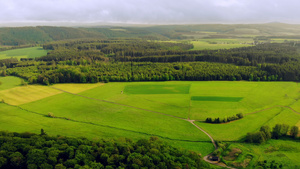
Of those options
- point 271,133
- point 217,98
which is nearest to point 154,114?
point 217,98

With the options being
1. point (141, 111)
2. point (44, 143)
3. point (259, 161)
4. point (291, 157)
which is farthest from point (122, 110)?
point (291, 157)

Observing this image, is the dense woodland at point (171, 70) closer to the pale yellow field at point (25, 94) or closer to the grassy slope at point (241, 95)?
the pale yellow field at point (25, 94)

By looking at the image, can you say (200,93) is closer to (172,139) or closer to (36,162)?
(172,139)

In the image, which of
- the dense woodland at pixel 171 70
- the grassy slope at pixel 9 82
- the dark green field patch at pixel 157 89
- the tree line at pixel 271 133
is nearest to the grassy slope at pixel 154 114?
the tree line at pixel 271 133

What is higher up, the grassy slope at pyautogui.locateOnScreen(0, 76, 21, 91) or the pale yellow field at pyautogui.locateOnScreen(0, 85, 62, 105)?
the grassy slope at pyautogui.locateOnScreen(0, 76, 21, 91)

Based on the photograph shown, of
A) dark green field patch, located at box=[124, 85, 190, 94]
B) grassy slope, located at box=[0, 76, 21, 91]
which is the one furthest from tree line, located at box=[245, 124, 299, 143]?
grassy slope, located at box=[0, 76, 21, 91]

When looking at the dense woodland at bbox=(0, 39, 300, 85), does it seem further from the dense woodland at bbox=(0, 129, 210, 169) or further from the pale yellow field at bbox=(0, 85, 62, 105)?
the dense woodland at bbox=(0, 129, 210, 169)
